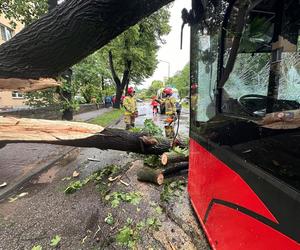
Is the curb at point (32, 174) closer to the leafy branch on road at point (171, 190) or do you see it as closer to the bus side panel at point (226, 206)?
the leafy branch on road at point (171, 190)

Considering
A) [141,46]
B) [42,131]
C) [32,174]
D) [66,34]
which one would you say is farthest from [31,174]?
[141,46]

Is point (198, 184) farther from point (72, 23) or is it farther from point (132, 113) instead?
point (132, 113)

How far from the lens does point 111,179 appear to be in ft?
14.7

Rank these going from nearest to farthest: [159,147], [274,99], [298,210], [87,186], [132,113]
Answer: [298,210] → [274,99] → [87,186] → [159,147] → [132,113]

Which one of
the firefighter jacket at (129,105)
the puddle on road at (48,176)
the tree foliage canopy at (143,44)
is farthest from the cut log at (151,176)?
the tree foliage canopy at (143,44)

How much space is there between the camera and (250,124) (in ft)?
5.89

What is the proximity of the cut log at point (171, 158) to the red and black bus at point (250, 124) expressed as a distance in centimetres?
185

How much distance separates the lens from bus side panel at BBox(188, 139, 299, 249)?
60.4 inches

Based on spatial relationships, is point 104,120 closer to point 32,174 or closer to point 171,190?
point 32,174

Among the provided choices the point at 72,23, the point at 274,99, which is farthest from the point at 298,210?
the point at 72,23

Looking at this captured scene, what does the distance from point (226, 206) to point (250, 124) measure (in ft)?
2.58

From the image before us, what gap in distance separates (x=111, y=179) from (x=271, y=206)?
347 centimetres

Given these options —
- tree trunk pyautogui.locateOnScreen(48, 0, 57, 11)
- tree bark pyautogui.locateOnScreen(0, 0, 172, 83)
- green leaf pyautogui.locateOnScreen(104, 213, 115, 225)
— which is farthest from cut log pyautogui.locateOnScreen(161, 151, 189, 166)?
tree trunk pyautogui.locateOnScreen(48, 0, 57, 11)

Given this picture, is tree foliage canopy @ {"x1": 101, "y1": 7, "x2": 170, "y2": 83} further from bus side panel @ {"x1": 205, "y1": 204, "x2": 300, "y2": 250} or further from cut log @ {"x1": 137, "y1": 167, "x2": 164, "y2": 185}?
bus side panel @ {"x1": 205, "y1": 204, "x2": 300, "y2": 250}
